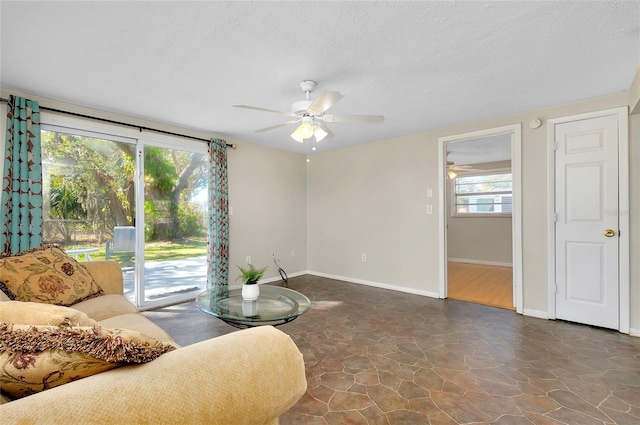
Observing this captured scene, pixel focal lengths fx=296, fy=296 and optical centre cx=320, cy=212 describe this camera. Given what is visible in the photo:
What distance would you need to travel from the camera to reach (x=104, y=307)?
203cm

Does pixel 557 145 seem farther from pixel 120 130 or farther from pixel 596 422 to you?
pixel 120 130

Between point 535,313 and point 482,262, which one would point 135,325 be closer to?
point 535,313

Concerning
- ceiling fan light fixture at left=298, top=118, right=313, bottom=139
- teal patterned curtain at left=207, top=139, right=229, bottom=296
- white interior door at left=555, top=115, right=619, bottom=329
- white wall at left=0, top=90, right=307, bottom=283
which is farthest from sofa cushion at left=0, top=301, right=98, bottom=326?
white interior door at left=555, top=115, right=619, bottom=329

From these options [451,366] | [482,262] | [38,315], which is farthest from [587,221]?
[38,315]

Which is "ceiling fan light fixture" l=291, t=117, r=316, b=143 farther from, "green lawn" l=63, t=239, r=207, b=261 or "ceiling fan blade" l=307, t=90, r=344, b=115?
"green lawn" l=63, t=239, r=207, b=261

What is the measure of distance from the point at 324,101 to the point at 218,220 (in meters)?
2.57

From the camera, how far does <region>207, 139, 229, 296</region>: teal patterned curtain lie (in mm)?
4020

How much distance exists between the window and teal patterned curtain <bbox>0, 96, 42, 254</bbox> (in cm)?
715

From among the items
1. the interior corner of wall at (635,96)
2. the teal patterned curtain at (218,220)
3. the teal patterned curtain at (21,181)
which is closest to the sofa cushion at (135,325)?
the teal patterned curtain at (21,181)

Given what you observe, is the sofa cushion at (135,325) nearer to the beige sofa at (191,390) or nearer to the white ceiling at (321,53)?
the beige sofa at (191,390)

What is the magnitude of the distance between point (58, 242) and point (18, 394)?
2.98 m

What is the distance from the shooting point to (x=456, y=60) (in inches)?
86.1

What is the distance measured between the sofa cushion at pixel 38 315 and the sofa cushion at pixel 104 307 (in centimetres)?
108

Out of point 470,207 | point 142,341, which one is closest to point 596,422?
point 142,341
